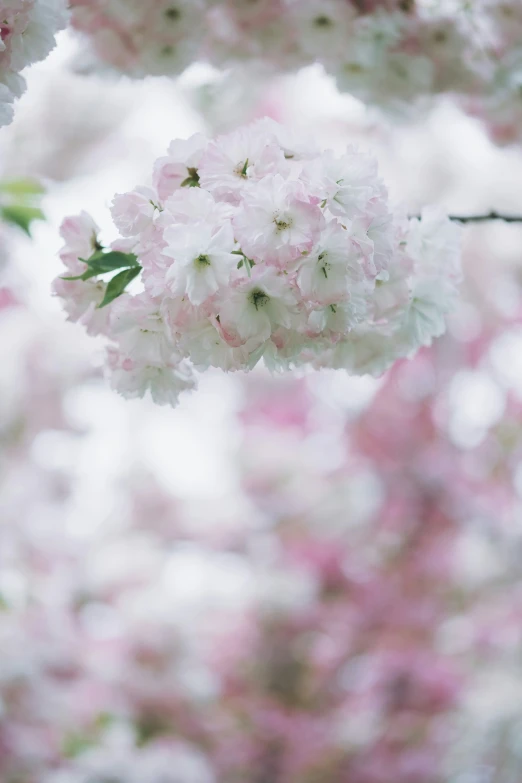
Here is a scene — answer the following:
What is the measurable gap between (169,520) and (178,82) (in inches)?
104

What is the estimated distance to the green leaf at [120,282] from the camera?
0.62 meters

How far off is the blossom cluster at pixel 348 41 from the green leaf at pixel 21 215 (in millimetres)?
267

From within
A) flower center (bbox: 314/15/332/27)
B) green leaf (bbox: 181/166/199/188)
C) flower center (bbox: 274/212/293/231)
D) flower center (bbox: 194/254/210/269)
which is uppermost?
flower center (bbox: 314/15/332/27)

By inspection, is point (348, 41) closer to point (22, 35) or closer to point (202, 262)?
point (22, 35)

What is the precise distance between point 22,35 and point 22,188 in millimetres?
445

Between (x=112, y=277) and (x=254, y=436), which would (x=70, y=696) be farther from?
(x=112, y=277)

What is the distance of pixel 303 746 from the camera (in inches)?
104

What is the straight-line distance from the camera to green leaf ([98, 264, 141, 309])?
2.03 ft

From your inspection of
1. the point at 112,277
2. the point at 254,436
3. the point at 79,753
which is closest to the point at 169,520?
the point at 254,436

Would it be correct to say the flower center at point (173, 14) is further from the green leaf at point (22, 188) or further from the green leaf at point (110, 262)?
the green leaf at point (110, 262)

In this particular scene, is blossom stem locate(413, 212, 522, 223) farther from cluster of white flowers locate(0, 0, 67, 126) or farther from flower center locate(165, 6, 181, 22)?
flower center locate(165, 6, 181, 22)

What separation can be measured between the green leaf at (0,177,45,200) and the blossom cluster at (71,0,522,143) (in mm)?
220

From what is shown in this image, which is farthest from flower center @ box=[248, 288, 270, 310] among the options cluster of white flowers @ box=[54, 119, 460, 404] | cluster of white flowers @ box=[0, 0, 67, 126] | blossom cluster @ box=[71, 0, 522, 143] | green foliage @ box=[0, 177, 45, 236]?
blossom cluster @ box=[71, 0, 522, 143]

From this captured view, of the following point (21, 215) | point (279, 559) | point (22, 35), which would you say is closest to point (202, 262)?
point (22, 35)
